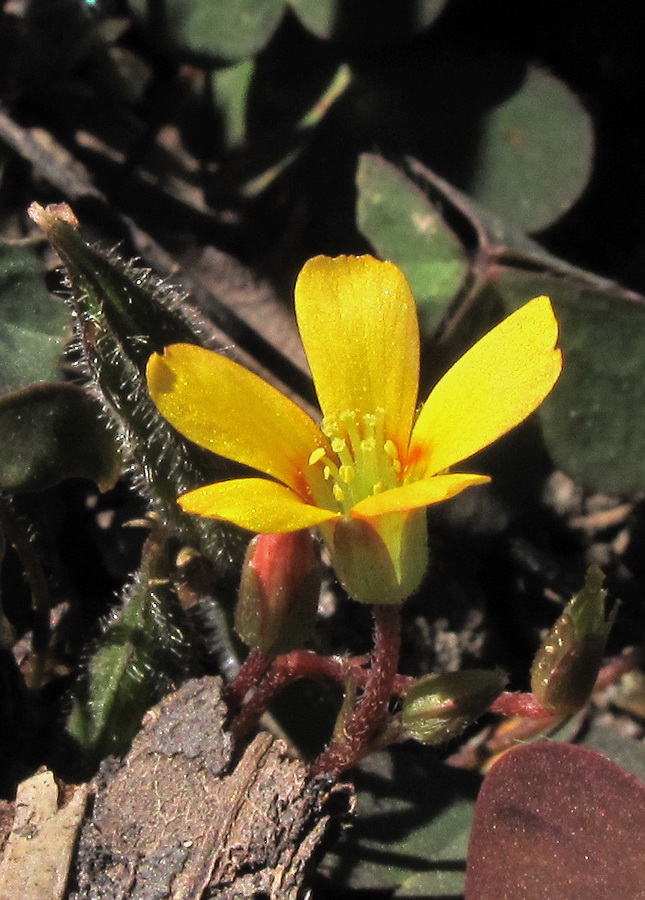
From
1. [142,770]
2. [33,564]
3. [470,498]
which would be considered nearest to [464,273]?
[470,498]

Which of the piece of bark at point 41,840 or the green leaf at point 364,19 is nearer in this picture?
the piece of bark at point 41,840

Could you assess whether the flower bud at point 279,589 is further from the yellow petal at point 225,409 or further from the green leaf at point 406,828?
the green leaf at point 406,828

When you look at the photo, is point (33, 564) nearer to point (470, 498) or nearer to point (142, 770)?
point (142, 770)

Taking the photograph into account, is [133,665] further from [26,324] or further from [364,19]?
[364,19]

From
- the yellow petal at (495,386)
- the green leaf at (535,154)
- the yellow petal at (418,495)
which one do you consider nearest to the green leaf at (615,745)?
the yellow petal at (495,386)

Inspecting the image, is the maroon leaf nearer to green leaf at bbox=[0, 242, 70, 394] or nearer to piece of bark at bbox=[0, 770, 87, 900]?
piece of bark at bbox=[0, 770, 87, 900]

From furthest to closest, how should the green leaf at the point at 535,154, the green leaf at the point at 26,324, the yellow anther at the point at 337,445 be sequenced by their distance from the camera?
the green leaf at the point at 535,154, the green leaf at the point at 26,324, the yellow anther at the point at 337,445
